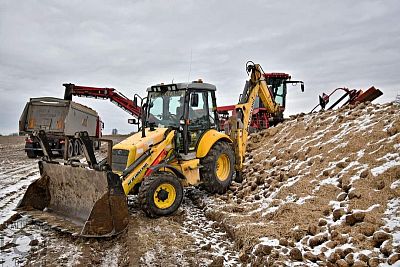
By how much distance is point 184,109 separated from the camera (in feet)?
24.6

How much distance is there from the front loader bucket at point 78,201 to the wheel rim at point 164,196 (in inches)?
40.4

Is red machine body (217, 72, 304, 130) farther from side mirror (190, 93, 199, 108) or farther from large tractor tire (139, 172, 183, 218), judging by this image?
large tractor tire (139, 172, 183, 218)

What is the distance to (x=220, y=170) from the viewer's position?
8398 mm

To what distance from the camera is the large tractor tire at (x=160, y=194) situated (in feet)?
20.6

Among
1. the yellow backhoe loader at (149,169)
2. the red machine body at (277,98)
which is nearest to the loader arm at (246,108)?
the yellow backhoe loader at (149,169)

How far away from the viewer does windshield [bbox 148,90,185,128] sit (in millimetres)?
7605

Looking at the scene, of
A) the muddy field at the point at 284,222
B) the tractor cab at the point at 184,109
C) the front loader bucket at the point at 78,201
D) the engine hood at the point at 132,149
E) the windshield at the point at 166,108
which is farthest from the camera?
the windshield at the point at 166,108

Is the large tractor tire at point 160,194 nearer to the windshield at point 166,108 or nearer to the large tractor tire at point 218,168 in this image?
the large tractor tire at point 218,168

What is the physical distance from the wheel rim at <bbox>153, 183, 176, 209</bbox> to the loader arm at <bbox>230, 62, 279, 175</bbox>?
8.67 ft

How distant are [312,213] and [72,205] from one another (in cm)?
415

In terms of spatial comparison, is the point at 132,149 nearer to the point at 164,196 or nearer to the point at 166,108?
the point at 164,196

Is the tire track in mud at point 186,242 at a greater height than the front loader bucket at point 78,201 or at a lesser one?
lesser

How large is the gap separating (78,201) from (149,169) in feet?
4.53

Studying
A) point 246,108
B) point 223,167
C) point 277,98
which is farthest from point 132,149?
point 277,98
